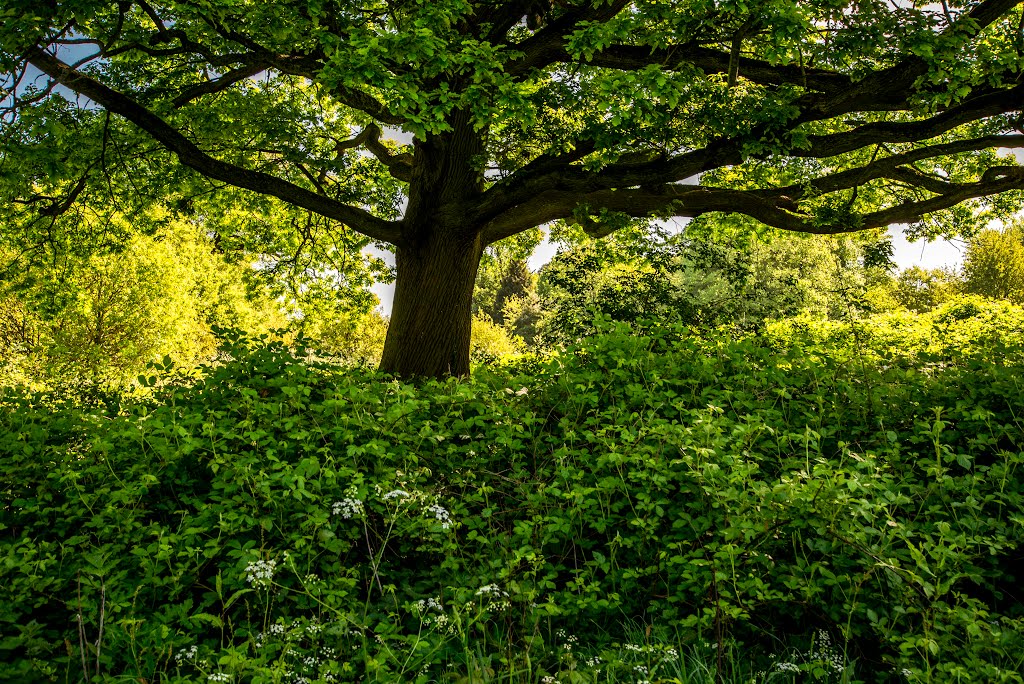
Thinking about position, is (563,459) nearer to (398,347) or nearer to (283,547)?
(283,547)

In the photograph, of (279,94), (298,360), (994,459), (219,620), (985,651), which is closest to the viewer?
(219,620)

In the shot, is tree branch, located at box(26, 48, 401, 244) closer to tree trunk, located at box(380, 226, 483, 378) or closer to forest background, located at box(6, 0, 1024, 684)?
forest background, located at box(6, 0, 1024, 684)

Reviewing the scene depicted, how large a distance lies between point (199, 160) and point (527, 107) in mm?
5379

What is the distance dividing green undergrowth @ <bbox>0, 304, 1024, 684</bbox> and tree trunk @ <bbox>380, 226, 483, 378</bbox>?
4.51 meters

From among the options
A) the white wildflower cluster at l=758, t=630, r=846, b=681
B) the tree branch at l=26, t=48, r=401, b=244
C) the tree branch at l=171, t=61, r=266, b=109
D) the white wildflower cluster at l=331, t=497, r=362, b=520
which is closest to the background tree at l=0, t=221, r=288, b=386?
the tree branch at l=171, t=61, r=266, b=109

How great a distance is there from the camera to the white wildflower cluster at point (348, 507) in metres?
3.73

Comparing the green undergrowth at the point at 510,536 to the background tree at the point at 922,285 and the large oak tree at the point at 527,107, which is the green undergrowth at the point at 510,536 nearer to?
the large oak tree at the point at 527,107

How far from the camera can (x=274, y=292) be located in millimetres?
14836

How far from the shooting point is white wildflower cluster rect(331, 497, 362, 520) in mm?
3732

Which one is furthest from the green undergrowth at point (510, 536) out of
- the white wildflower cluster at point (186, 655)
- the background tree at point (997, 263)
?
the background tree at point (997, 263)

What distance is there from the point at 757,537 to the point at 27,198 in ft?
44.9

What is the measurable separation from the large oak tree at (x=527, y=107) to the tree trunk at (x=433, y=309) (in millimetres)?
33

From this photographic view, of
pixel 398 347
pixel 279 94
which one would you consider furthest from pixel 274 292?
pixel 398 347

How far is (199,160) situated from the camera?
10.2 m
